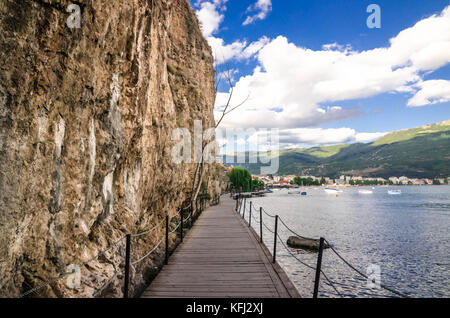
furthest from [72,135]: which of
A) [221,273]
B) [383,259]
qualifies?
[383,259]

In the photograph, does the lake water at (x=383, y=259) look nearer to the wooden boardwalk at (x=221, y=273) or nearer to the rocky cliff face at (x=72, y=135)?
the wooden boardwalk at (x=221, y=273)

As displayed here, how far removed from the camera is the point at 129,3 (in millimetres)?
5984

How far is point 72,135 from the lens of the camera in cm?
425

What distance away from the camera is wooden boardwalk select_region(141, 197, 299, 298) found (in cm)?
529

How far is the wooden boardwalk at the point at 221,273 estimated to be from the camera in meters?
5.29

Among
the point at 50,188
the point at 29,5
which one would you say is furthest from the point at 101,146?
the point at 29,5

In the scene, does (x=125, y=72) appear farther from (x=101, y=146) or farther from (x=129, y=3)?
(x=101, y=146)

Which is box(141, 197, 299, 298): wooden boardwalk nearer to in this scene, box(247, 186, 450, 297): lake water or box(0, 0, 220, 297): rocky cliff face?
box(0, 0, 220, 297): rocky cliff face

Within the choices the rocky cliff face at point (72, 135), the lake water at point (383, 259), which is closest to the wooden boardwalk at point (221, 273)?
the rocky cliff face at point (72, 135)

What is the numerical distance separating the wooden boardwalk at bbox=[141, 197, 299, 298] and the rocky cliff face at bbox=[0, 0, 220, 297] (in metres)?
1.05

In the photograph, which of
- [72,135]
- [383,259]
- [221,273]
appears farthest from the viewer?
[383,259]

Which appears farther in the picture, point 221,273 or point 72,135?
point 221,273

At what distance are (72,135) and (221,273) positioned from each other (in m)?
4.62

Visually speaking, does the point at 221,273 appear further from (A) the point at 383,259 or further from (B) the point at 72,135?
(A) the point at 383,259
